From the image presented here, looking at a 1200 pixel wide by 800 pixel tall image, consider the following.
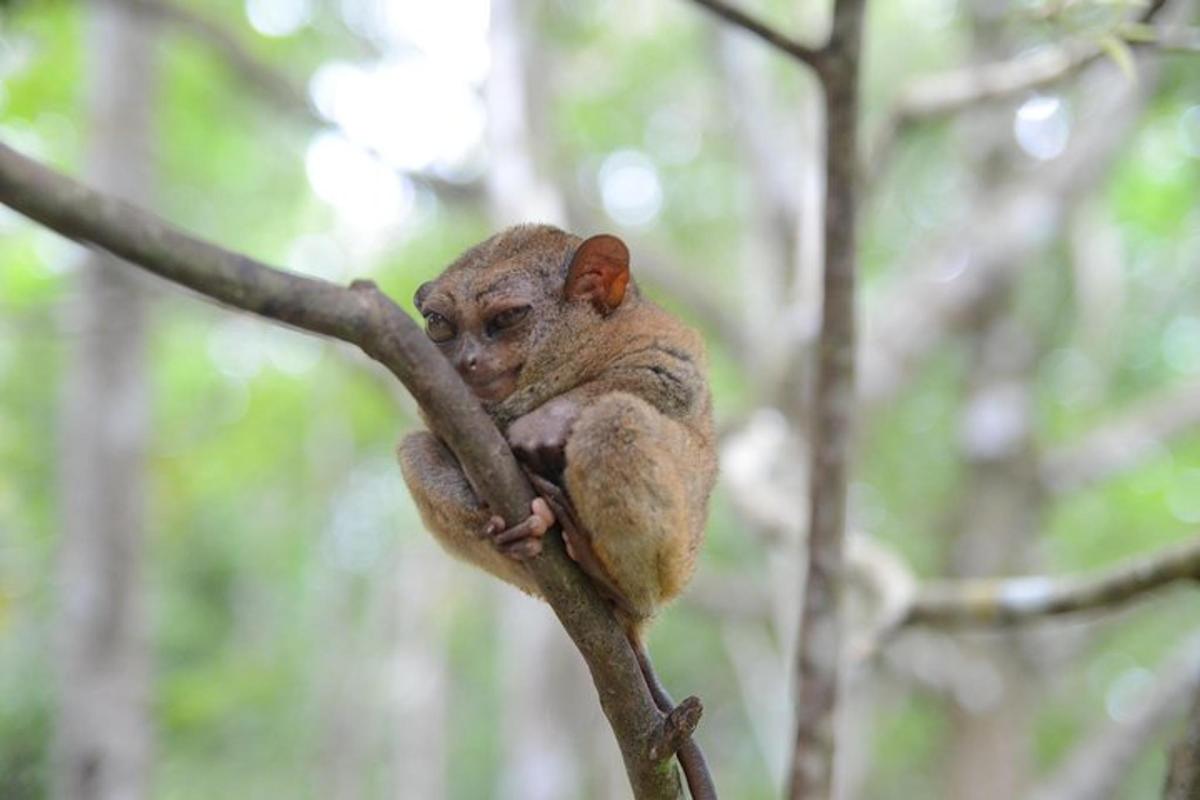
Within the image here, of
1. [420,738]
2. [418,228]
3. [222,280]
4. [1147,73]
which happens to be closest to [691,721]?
[222,280]

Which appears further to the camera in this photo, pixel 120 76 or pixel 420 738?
pixel 420 738

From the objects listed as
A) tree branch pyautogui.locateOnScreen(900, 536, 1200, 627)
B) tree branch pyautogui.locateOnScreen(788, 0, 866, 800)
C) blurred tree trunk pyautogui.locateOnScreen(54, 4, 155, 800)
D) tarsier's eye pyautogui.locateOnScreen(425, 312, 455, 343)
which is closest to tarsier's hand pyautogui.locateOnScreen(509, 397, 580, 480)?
tarsier's eye pyautogui.locateOnScreen(425, 312, 455, 343)

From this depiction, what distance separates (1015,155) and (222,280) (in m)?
9.65

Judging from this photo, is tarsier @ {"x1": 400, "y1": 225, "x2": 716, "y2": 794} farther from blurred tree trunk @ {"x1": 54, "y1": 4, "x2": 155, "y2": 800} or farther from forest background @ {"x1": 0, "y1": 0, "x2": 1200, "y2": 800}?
blurred tree trunk @ {"x1": 54, "y1": 4, "x2": 155, "y2": 800}

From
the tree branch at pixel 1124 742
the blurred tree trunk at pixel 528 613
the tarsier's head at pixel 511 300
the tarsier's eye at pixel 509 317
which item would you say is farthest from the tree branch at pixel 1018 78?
the tree branch at pixel 1124 742

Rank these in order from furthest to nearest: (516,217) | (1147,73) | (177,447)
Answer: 1. (177,447)
2. (1147,73)
3. (516,217)

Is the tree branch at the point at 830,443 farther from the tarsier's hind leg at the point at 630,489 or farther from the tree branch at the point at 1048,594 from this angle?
the tarsier's hind leg at the point at 630,489

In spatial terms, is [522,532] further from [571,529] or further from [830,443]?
[830,443]

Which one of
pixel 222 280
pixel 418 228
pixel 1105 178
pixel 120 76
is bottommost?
pixel 222 280

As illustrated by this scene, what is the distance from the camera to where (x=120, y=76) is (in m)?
8.03

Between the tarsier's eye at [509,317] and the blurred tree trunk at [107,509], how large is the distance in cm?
453

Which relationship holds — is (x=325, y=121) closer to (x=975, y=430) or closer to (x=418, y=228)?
(x=975, y=430)

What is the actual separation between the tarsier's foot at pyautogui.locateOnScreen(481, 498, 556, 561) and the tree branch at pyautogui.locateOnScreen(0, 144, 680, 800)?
22 millimetres

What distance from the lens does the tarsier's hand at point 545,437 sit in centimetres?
227
